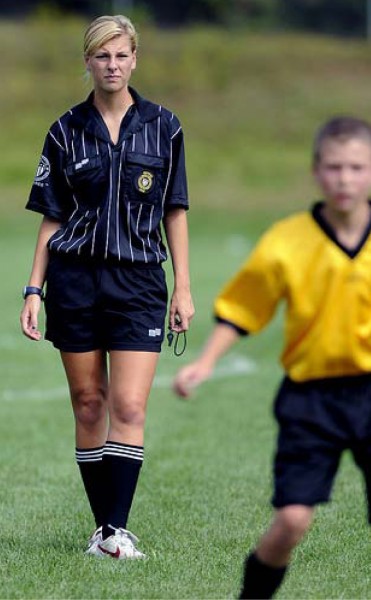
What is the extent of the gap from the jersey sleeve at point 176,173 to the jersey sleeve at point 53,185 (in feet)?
1.39

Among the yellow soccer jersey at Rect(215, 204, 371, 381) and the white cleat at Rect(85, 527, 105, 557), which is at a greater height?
the yellow soccer jersey at Rect(215, 204, 371, 381)

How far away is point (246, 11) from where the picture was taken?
69.8 m

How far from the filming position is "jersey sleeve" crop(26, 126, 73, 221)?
6.56 metres

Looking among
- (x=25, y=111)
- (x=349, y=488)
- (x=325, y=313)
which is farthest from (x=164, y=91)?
(x=325, y=313)

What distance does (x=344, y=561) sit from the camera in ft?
21.1

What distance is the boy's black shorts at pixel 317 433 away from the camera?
4.99 meters

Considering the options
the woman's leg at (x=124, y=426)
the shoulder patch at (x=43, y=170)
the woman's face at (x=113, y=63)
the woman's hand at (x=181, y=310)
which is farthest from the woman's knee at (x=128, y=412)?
the woman's face at (x=113, y=63)

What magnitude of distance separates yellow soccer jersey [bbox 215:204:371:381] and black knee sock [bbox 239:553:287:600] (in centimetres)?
66

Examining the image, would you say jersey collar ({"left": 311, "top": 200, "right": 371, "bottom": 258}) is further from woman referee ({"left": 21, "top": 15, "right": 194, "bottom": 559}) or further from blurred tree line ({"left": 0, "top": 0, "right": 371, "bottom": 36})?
blurred tree line ({"left": 0, "top": 0, "right": 371, "bottom": 36})

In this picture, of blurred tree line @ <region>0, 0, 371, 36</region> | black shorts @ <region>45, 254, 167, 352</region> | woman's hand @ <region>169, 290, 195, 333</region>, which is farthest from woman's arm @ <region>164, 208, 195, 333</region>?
Answer: blurred tree line @ <region>0, 0, 371, 36</region>

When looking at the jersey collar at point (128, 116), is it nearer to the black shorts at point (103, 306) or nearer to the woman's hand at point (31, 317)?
the black shorts at point (103, 306)

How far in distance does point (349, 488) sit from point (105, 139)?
2963mm

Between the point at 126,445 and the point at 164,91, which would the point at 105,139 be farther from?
the point at 164,91

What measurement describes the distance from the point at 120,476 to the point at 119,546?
29 centimetres
